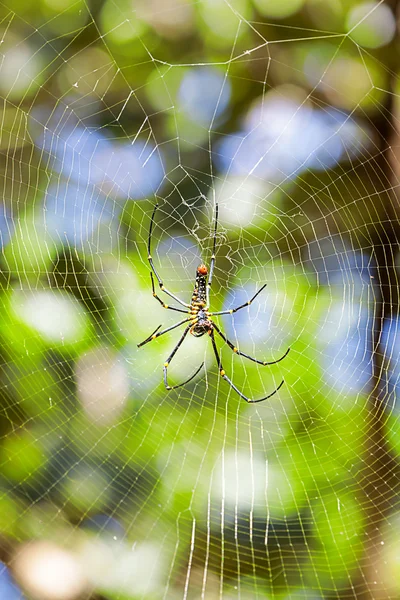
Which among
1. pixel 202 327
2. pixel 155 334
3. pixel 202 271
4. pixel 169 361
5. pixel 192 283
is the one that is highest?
pixel 192 283

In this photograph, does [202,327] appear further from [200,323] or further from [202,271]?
[202,271]

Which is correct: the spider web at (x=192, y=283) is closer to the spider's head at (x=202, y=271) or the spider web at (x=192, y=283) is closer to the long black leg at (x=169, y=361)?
the long black leg at (x=169, y=361)

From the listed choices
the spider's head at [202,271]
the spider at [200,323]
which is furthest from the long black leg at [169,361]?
the spider's head at [202,271]

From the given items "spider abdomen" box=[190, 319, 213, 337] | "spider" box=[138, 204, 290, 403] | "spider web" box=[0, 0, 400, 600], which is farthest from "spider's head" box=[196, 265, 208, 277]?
"spider abdomen" box=[190, 319, 213, 337]

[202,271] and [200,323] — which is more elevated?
[202,271]

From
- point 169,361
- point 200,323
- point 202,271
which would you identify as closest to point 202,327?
point 200,323

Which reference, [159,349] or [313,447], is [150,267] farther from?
[313,447]

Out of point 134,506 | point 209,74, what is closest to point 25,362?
point 134,506

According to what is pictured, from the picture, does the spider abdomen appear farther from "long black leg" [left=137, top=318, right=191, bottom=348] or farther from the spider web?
the spider web

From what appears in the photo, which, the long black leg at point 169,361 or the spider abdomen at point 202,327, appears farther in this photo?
the spider abdomen at point 202,327
